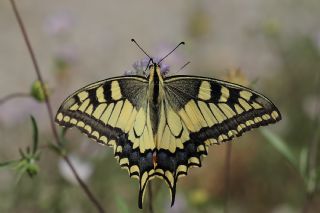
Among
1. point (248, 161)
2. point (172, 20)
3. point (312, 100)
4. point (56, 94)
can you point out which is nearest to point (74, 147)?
point (56, 94)

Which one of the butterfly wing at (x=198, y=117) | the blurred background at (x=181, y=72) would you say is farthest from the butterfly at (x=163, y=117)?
the blurred background at (x=181, y=72)

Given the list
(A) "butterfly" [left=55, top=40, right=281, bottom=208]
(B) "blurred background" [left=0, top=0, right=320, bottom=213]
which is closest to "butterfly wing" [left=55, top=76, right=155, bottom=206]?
(A) "butterfly" [left=55, top=40, right=281, bottom=208]

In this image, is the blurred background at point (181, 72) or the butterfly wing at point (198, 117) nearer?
the butterfly wing at point (198, 117)

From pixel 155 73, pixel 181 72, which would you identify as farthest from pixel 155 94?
pixel 181 72

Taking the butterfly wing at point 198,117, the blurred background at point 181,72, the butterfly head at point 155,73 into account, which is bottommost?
the blurred background at point 181,72

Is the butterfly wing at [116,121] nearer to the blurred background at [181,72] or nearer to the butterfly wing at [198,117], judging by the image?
the butterfly wing at [198,117]

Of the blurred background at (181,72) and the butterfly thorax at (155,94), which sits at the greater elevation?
the butterfly thorax at (155,94)
